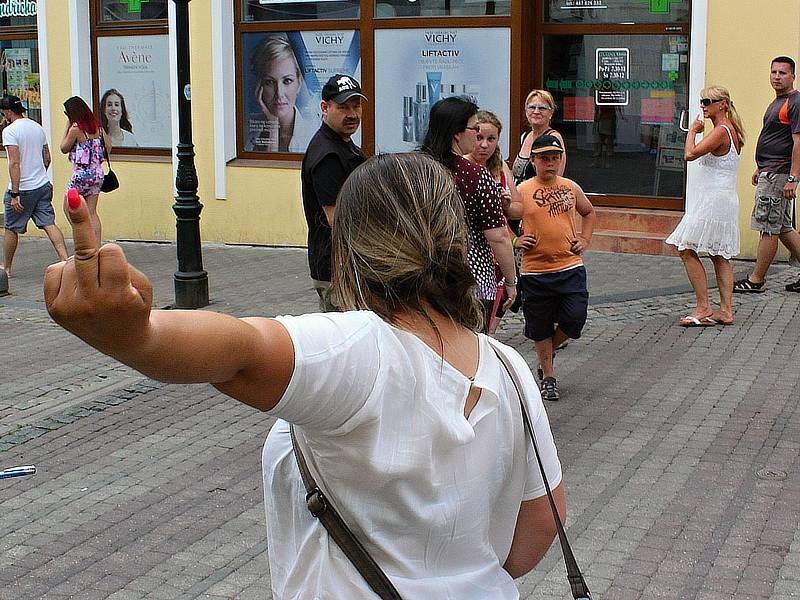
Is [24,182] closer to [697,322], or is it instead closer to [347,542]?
A: [697,322]

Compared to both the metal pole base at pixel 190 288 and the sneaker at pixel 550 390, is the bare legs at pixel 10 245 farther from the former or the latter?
the sneaker at pixel 550 390

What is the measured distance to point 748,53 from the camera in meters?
11.9

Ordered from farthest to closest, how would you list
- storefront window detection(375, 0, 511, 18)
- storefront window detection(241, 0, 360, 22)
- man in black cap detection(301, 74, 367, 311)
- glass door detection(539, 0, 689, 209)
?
storefront window detection(241, 0, 360, 22) → storefront window detection(375, 0, 511, 18) → glass door detection(539, 0, 689, 209) → man in black cap detection(301, 74, 367, 311)

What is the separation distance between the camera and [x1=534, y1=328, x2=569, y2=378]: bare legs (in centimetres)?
743

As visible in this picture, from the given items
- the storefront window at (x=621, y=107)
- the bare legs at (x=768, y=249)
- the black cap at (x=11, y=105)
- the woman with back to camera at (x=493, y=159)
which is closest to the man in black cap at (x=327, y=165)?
the woman with back to camera at (x=493, y=159)

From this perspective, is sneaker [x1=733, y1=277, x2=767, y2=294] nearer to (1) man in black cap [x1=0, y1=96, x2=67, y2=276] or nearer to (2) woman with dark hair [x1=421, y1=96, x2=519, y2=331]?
(2) woman with dark hair [x1=421, y1=96, x2=519, y2=331]

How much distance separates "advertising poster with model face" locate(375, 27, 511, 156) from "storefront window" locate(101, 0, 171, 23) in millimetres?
3079

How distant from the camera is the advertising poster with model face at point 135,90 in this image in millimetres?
15156

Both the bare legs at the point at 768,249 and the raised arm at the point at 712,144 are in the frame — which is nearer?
the raised arm at the point at 712,144

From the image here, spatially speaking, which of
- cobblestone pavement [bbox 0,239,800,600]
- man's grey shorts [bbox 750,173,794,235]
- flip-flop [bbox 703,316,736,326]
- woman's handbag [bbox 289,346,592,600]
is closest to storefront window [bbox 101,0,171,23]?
cobblestone pavement [bbox 0,239,800,600]

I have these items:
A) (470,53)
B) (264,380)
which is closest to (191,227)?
(470,53)

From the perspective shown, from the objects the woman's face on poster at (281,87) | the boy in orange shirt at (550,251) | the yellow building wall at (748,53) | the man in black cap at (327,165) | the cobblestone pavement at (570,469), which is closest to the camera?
the cobblestone pavement at (570,469)

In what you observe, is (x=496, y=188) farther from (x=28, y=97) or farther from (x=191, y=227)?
(x=28, y=97)

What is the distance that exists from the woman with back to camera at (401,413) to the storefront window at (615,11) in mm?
11225
